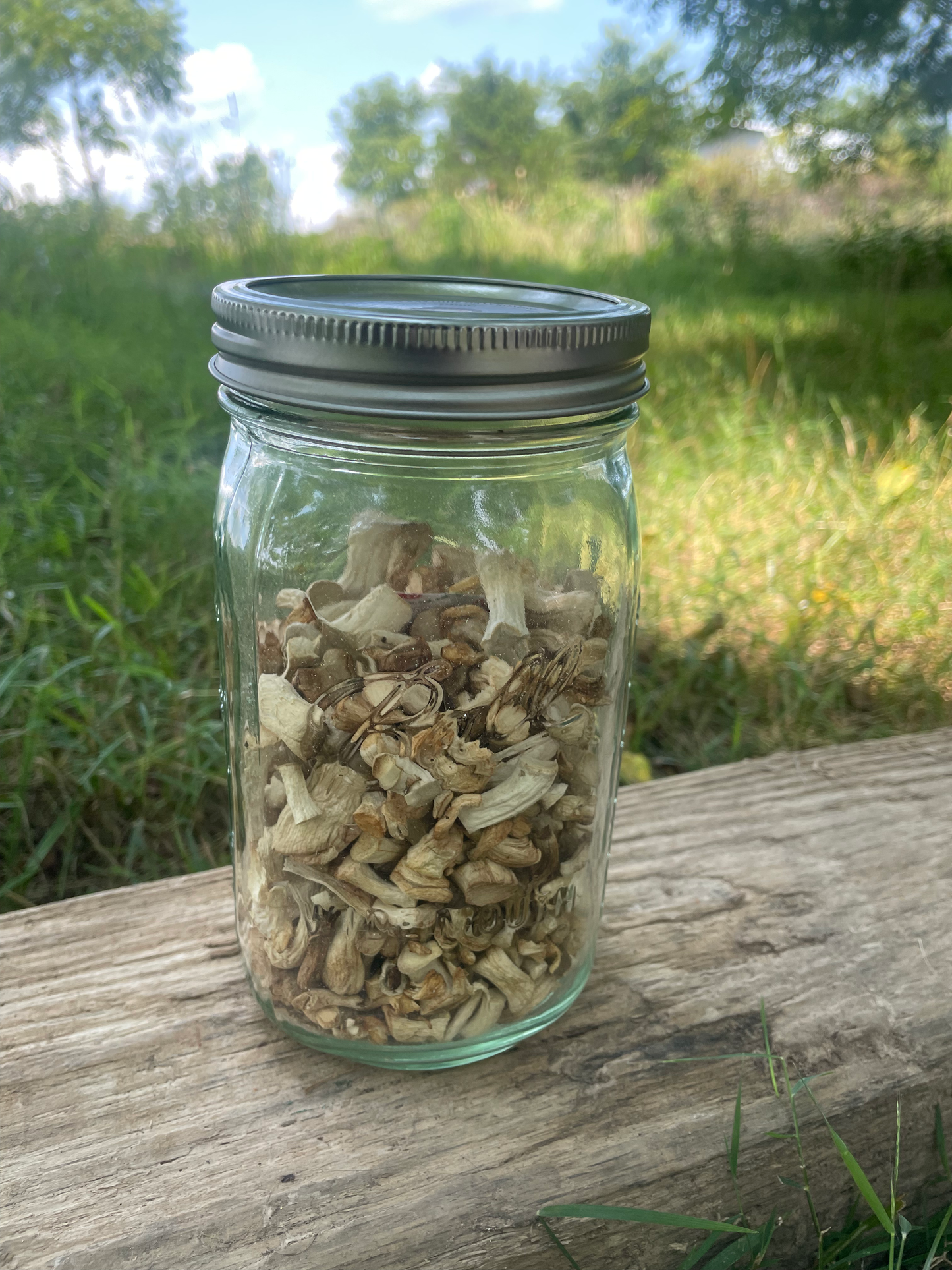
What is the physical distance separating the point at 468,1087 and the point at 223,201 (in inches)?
149

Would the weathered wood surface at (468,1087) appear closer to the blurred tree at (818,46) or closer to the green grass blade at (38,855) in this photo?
the green grass blade at (38,855)

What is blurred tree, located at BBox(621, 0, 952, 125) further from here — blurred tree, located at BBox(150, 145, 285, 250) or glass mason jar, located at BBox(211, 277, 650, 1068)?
glass mason jar, located at BBox(211, 277, 650, 1068)

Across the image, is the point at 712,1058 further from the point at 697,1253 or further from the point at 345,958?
the point at 345,958

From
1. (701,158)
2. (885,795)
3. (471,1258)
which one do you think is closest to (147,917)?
(471,1258)

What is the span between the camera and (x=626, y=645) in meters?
0.84

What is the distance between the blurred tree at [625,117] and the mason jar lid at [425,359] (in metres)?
5.32

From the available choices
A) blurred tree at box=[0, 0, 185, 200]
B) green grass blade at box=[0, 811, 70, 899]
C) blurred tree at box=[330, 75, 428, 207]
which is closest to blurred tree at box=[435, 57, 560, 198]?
blurred tree at box=[330, 75, 428, 207]

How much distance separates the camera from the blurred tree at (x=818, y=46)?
139 inches

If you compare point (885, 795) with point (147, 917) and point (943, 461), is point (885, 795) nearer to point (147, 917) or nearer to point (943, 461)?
point (147, 917)

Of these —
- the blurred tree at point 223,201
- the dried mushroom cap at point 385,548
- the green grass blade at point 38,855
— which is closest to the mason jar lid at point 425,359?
the dried mushroom cap at point 385,548

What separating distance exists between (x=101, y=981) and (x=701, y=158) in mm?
6829

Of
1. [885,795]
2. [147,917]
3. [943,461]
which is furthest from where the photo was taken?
[943,461]

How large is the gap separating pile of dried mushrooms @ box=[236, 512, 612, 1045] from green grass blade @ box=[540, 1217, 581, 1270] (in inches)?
5.6

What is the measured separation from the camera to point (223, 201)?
380cm
